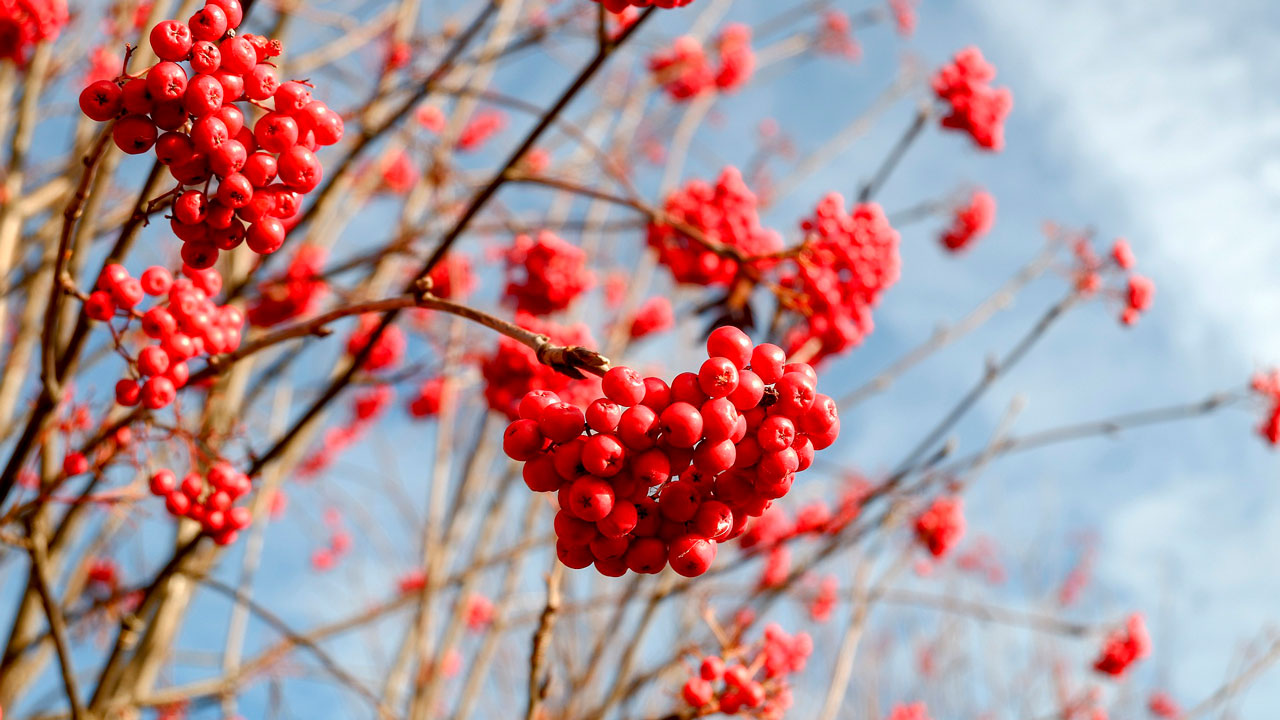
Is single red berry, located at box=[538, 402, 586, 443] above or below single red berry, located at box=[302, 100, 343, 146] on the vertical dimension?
below

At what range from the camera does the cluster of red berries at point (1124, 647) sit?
16.0 feet

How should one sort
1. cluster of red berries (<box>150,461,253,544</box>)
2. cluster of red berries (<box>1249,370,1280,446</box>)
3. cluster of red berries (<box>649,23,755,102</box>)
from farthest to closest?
cluster of red berries (<box>649,23,755,102</box>), cluster of red berries (<box>1249,370,1280,446</box>), cluster of red berries (<box>150,461,253,544</box>)

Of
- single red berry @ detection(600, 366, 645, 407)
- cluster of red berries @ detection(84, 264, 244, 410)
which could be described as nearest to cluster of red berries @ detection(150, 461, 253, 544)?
cluster of red berries @ detection(84, 264, 244, 410)

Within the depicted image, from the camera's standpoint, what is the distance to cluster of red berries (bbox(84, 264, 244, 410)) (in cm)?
180

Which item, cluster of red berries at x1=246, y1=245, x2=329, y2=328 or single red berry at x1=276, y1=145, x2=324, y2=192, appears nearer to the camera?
single red berry at x1=276, y1=145, x2=324, y2=192

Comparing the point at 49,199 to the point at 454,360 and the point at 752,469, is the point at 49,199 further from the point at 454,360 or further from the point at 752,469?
the point at 752,469

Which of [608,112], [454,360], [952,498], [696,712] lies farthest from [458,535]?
[608,112]

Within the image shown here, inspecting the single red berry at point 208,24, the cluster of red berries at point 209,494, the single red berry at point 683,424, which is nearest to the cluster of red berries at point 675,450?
the single red berry at point 683,424

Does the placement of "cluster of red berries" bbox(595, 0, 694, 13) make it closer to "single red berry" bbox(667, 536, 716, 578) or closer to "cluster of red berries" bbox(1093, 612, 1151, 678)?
"single red berry" bbox(667, 536, 716, 578)

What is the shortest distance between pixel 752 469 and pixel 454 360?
2.75 metres

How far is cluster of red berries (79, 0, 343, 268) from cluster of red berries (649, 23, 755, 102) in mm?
3820

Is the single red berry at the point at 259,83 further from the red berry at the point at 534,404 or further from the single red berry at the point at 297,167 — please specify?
the red berry at the point at 534,404

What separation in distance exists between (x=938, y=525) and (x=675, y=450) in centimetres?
366

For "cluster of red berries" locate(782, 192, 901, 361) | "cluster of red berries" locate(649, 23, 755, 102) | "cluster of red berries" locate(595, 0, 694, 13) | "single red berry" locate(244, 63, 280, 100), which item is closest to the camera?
"single red berry" locate(244, 63, 280, 100)
